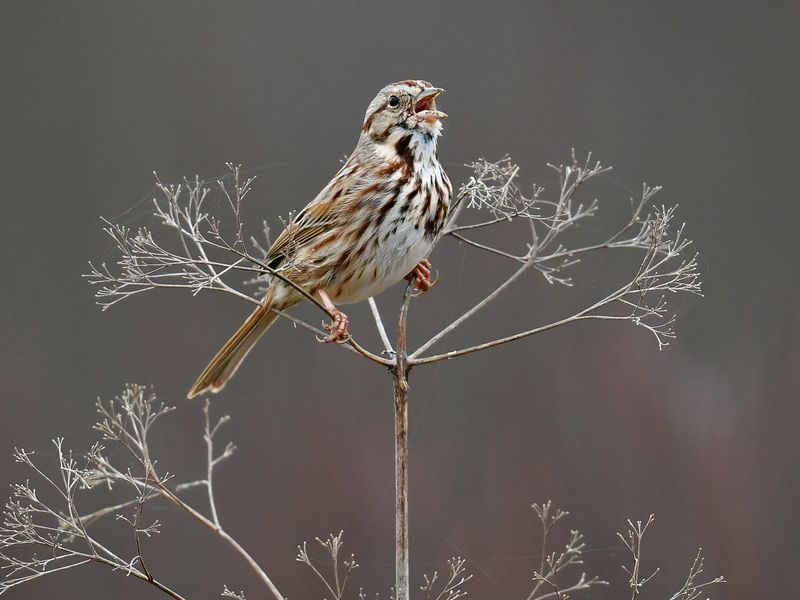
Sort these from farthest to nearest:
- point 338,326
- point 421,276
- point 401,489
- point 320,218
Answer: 1. point 421,276
2. point 320,218
3. point 338,326
4. point 401,489

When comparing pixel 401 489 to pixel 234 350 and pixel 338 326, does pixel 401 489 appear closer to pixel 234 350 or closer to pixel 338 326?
pixel 338 326

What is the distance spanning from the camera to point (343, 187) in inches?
92.8

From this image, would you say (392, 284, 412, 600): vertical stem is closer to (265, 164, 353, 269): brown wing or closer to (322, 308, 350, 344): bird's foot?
(322, 308, 350, 344): bird's foot

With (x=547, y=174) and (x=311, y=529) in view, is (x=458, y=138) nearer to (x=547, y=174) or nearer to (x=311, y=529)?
(x=547, y=174)

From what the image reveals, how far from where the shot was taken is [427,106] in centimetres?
225

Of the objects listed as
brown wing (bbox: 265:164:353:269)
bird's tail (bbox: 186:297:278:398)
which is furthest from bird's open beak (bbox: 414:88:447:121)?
bird's tail (bbox: 186:297:278:398)

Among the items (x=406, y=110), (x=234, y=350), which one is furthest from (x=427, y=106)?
(x=234, y=350)

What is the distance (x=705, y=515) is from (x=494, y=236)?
1.17 metres

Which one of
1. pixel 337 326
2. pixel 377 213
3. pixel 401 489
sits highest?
pixel 377 213

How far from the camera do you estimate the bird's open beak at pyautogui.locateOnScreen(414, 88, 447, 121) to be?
2.17 m

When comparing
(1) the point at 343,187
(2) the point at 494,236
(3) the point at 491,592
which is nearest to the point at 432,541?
(3) the point at 491,592

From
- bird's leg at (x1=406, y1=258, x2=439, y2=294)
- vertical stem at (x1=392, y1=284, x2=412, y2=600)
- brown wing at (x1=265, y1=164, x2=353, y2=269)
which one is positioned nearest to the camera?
vertical stem at (x1=392, y1=284, x2=412, y2=600)

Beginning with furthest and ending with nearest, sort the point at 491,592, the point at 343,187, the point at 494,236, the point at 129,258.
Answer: the point at 494,236 → the point at 491,592 → the point at 343,187 → the point at 129,258

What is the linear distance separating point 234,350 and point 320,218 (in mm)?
384
